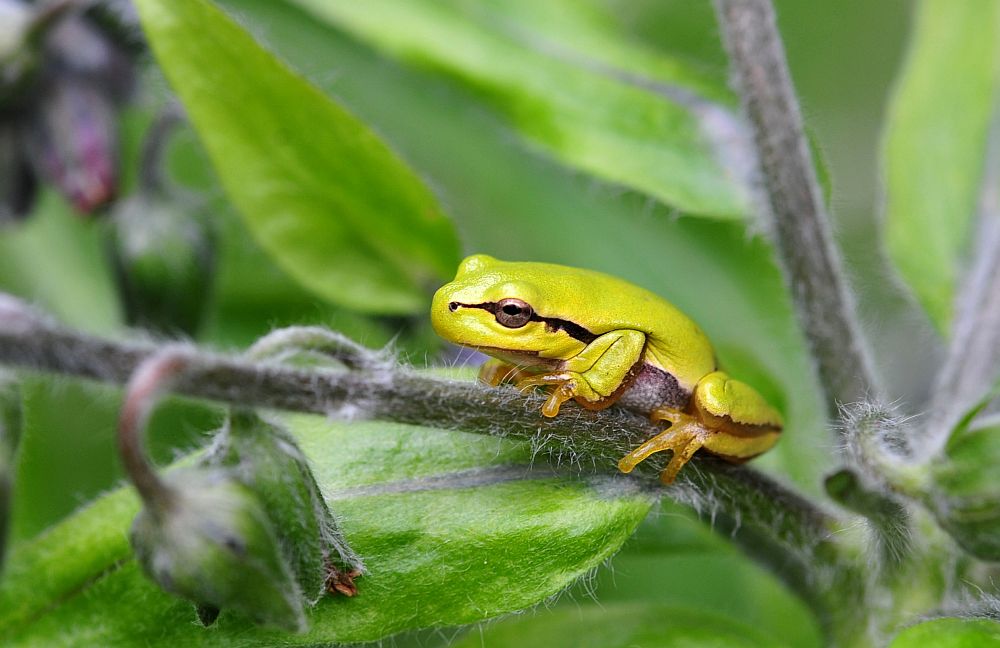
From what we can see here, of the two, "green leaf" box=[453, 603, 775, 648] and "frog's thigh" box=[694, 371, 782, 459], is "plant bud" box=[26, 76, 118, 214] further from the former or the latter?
"frog's thigh" box=[694, 371, 782, 459]

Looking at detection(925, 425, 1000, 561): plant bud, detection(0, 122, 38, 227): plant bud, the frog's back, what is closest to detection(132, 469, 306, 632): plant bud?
the frog's back

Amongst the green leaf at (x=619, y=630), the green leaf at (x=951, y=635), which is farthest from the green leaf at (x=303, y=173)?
the green leaf at (x=951, y=635)

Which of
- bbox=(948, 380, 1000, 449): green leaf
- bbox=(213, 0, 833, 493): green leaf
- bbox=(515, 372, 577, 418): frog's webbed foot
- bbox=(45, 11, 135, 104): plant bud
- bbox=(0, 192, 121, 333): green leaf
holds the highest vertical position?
bbox=(213, 0, 833, 493): green leaf

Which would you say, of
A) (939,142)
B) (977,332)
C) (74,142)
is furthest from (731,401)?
(74,142)

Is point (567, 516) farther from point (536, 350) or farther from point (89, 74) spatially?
point (89, 74)

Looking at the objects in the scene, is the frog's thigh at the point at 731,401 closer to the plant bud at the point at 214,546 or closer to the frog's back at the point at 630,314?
the frog's back at the point at 630,314

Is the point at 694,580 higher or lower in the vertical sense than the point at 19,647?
higher

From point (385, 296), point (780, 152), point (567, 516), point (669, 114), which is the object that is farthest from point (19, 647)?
point (669, 114)
